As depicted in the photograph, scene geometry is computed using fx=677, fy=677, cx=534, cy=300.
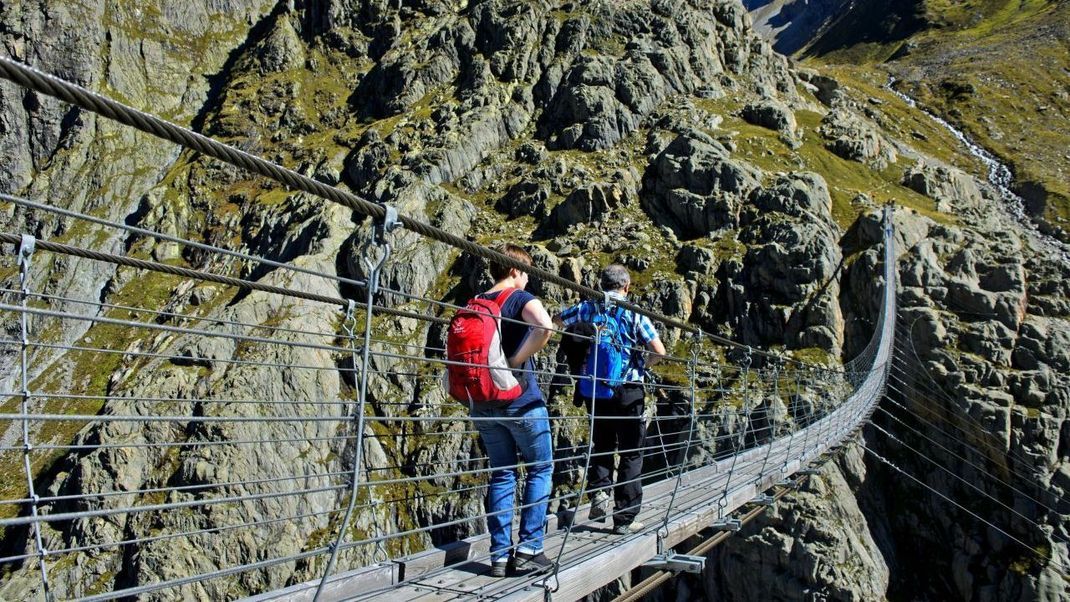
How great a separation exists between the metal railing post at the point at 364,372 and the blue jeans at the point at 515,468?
1435 mm

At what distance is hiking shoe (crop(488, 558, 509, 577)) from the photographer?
4282 mm

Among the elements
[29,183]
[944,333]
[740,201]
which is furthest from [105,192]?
[944,333]

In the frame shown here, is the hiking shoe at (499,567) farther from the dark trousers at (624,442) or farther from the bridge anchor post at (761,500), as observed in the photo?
the bridge anchor post at (761,500)

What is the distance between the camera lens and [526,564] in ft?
14.0

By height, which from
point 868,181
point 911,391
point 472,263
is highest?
point 868,181

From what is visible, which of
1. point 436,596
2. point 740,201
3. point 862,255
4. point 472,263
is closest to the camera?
point 436,596

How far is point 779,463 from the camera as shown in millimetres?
9062

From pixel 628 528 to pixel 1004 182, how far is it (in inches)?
2520

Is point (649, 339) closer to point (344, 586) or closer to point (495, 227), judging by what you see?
point (344, 586)

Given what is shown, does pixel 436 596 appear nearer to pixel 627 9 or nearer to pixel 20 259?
pixel 20 259

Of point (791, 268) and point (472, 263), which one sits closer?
point (791, 268)

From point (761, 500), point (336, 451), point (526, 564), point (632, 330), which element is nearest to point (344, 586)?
point (526, 564)

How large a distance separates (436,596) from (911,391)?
88.3ft

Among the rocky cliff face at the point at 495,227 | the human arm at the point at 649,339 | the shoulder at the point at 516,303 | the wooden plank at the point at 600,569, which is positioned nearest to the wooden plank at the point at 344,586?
the wooden plank at the point at 600,569
